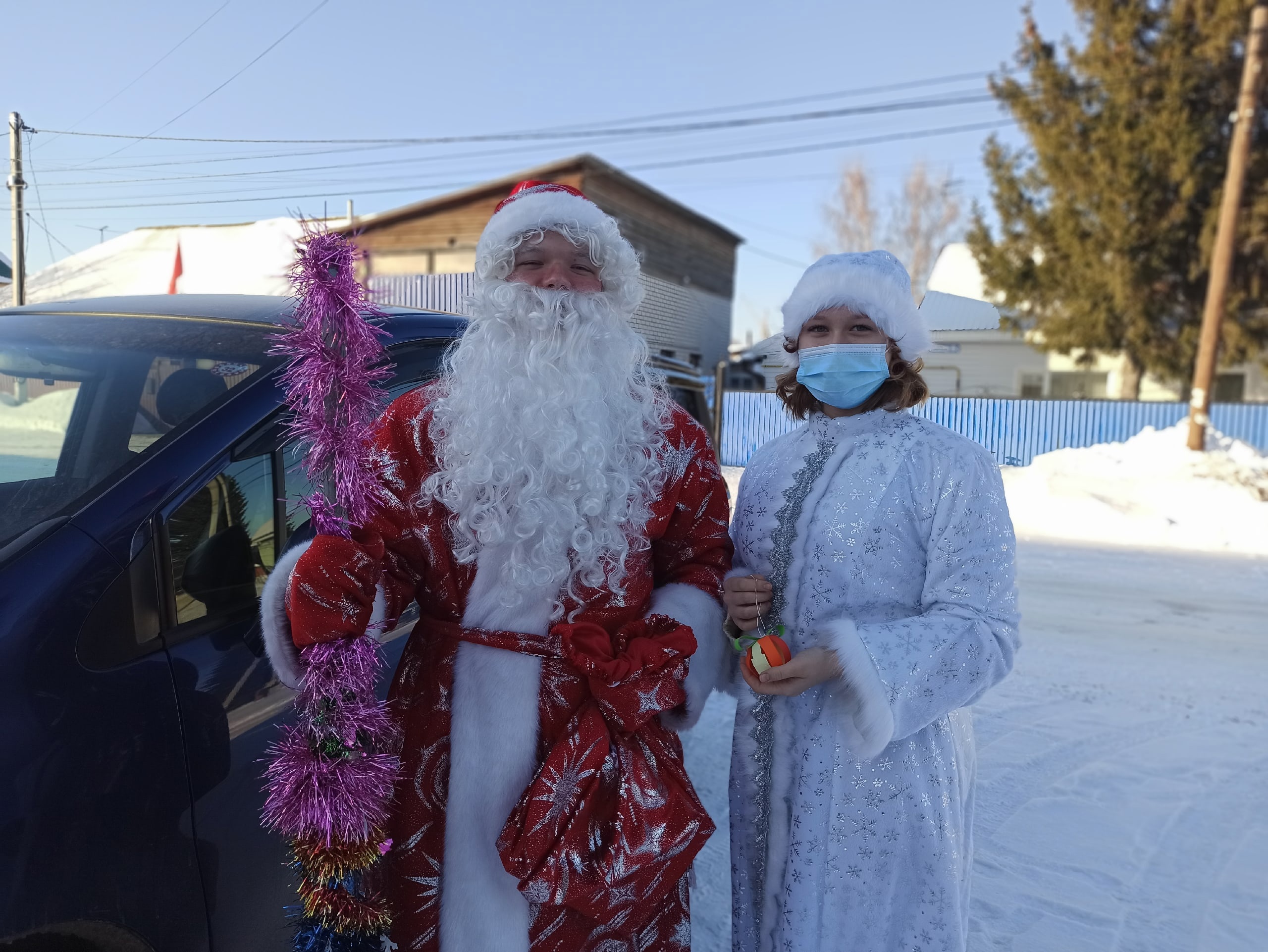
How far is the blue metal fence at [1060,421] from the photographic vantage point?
1485cm

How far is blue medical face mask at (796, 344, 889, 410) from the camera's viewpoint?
1.79m


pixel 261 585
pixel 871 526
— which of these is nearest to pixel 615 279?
pixel 871 526

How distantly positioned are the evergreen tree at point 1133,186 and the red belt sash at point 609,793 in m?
20.5

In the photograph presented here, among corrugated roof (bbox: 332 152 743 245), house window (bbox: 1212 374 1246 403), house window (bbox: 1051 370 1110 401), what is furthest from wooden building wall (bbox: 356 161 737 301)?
house window (bbox: 1212 374 1246 403)

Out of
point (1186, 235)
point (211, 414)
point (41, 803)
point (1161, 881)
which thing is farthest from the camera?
point (1186, 235)

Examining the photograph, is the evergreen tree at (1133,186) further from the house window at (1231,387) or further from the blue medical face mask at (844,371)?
the blue medical face mask at (844,371)

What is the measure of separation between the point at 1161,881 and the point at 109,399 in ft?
12.1

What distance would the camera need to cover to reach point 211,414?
1.81 m

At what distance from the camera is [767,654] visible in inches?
62.6

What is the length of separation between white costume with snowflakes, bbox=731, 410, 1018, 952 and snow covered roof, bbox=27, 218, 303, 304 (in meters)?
1.18

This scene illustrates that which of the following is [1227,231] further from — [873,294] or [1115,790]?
[873,294]

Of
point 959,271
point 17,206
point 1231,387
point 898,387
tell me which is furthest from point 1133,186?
point 17,206

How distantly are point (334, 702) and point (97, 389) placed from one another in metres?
1.15

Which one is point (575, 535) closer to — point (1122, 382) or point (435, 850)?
point (435, 850)
